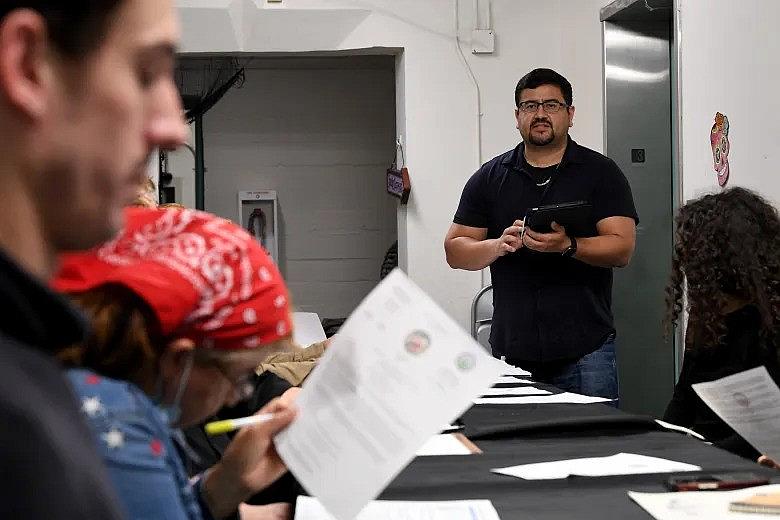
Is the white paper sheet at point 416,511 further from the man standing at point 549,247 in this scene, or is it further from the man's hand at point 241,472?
the man standing at point 549,247

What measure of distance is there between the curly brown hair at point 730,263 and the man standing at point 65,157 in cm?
186

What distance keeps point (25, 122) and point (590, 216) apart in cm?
283

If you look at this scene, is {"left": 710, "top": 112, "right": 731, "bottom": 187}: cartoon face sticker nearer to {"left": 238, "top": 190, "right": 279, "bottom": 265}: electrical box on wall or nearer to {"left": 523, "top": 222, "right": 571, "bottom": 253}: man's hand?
{"left": 523, "top": 222, "right": 571, "bottom": 253}: man's hand

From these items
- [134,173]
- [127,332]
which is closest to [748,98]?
[127,332]

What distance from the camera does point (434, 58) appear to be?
221 inches

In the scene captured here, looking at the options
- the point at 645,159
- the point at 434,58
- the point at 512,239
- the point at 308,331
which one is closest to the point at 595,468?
the point at 512,239

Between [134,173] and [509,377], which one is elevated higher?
[134,173]

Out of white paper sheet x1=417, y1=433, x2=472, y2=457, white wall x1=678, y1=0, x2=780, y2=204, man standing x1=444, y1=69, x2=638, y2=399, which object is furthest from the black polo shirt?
white paper sheet x1=417, y1=433, x2=472, y2=457

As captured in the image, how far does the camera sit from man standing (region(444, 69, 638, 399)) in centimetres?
309

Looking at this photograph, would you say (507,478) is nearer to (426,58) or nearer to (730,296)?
(730,296)

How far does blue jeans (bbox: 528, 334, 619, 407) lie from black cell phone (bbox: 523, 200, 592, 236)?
372mm

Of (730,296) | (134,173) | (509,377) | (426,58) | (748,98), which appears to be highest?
(426,58)

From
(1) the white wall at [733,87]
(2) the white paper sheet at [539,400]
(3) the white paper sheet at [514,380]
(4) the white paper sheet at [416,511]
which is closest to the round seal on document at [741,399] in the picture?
(4) the white paper sheet at [416,511]

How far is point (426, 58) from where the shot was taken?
18.4 ft
